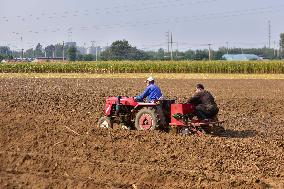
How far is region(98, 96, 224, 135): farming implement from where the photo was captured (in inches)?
552

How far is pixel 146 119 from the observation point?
14.4 m

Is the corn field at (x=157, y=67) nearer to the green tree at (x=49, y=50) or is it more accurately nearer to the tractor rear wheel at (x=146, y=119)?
the tractor rear wheel at (x=146, y=119)

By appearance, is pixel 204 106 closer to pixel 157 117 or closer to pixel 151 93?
pixel 157 117

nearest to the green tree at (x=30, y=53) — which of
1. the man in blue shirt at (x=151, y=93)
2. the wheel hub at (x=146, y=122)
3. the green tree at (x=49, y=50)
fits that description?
the green tree at (x=49, y=50)

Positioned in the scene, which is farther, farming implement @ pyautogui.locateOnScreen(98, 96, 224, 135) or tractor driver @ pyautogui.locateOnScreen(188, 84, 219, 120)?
tractor driver @ pyautogui.locateOnScreen(188, 84, 219, 120)

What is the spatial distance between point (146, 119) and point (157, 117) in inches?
12.3

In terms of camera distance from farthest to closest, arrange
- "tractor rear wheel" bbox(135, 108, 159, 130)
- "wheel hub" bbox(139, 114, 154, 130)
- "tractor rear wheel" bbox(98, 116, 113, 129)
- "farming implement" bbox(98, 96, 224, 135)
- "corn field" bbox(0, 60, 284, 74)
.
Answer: "corn field" bbox(0, 60, 284, 74)
"tractor rear wheel" bbox(98, 116, 113, 129)
"wheel hub" bbox(139, 114, 154, 130)
"tractor rear wheel" bbox(135, 108, 159, 130)
"farming implement" bbox(98, 96, 224, 135)

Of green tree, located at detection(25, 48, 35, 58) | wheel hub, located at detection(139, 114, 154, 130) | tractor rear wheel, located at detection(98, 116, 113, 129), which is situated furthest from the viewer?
green tree, located at detection(25, 48, 35, 58)

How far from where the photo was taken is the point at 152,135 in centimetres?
1314

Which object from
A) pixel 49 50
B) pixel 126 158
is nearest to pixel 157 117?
pixel 126 158

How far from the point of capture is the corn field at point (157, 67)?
58688 mm

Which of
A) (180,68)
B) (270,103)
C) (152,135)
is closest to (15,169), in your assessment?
(152,135)

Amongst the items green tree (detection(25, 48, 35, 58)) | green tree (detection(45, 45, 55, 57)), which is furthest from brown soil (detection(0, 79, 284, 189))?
green tree (detection(25, 48, 35, 58))

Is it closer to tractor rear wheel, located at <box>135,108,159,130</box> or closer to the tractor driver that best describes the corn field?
the tractor driver
